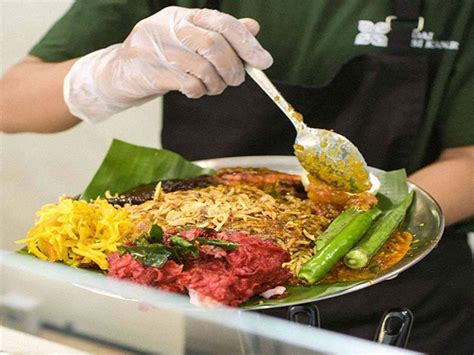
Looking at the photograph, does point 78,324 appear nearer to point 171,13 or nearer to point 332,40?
point 171,13

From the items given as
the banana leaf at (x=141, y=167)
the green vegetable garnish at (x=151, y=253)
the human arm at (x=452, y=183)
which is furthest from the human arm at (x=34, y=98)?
the human arm at (x=452, y=183)

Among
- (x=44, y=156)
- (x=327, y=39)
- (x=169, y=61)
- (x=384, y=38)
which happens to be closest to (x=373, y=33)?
(x=384, y=38)

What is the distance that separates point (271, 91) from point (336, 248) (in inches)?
15.9

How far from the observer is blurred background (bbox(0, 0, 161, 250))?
2.65 meters

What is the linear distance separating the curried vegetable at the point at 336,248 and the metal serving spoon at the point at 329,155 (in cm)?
11

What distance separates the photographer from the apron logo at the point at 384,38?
2.07 m

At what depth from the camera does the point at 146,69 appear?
75.6 inches

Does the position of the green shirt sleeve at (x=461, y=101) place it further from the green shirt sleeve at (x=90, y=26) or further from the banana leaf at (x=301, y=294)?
the green shirt sleeve at (x=90, y=26)

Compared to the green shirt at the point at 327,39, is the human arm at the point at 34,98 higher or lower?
lower

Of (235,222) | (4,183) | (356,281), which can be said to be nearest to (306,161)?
(235,222)

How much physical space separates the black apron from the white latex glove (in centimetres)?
24

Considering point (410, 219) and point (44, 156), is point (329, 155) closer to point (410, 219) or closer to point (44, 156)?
point (410, 219)

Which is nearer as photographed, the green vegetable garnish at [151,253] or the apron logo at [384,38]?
the green vegetable garnish at [151,253]

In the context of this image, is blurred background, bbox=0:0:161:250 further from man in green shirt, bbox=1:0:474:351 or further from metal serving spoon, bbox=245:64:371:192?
metal serving spoon, bbox=245:64:371:192
